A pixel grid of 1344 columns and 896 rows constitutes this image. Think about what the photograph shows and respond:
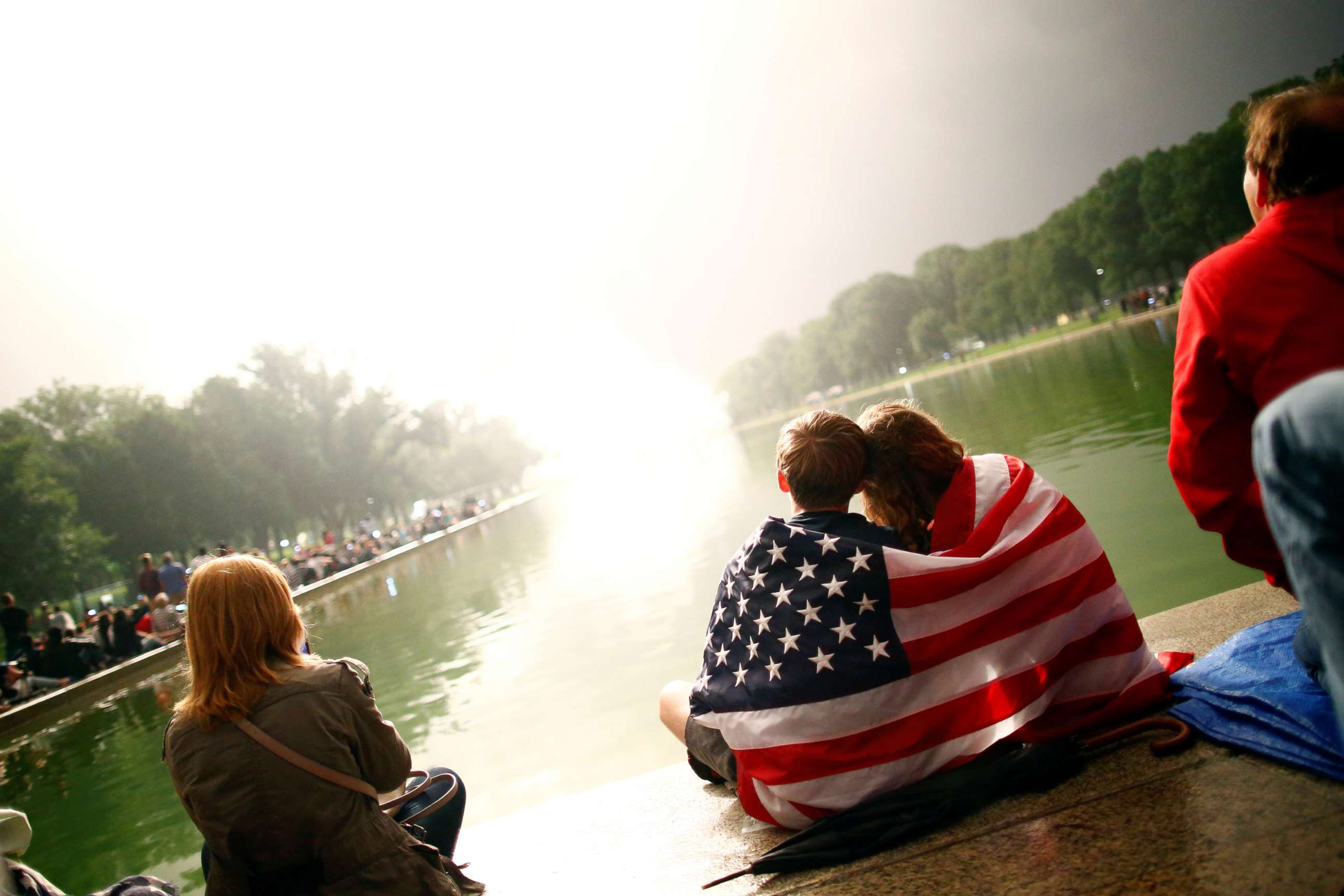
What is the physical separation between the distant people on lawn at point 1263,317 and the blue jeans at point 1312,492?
0.80m

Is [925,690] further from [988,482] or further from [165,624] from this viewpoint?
[165,624]

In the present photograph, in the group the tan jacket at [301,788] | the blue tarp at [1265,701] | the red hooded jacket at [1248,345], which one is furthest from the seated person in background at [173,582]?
the red hooded jacket at [1248,345]

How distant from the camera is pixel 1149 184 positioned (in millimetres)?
55125

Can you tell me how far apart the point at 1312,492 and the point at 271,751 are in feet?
7.97

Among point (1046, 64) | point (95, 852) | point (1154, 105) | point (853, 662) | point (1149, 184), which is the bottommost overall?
A: point (95, 852)

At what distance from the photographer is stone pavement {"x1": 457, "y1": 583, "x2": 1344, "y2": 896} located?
2.06m

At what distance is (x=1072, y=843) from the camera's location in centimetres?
234

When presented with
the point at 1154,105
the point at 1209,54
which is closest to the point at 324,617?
the point at 1209,54

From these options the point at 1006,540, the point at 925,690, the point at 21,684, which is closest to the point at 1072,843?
the point at 925,690

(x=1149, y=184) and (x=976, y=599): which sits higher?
(x=1149, y=184)

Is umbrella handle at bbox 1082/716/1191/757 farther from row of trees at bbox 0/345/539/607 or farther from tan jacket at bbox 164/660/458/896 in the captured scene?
row of trees at bbox 0/345/539/607

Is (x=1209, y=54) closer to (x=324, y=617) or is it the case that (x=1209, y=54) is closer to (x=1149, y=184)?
(x=1149, y=184)

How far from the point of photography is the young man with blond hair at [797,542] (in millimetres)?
2785

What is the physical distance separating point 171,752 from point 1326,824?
2897 millimetres
